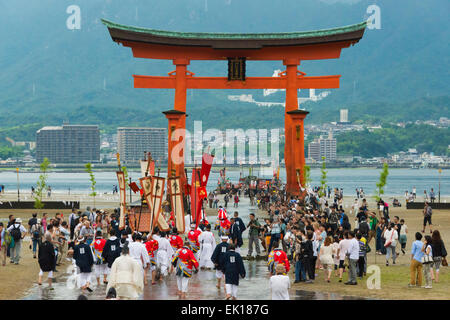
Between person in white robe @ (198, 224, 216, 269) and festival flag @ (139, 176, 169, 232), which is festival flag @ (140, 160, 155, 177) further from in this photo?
person in white robe @ (198, 224, 216, 269)

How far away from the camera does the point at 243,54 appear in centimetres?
4397

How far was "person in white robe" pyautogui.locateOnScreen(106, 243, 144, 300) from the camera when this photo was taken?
41.1ft

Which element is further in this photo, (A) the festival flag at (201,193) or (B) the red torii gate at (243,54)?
(B) the red torii gate at (243,54)

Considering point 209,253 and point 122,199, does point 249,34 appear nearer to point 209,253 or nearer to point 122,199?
point 122,199

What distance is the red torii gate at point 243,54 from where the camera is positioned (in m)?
41.8

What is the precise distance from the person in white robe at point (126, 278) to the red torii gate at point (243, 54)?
28.3 metres

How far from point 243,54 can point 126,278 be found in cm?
3307

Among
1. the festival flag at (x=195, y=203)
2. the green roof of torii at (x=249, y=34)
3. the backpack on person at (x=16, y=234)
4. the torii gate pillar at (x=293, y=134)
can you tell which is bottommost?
the backpack on person at (x=16, y=234)

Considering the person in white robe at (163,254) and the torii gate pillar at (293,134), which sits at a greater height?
the torii gate pillar at (293,134)

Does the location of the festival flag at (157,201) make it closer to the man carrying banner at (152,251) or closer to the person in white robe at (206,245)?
the person in white robe at (206,245)

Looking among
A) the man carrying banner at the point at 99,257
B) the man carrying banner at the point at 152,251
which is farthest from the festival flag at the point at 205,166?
the man carrying banner at the point at 99,257

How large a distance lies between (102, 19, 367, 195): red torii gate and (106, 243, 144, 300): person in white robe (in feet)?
92.7

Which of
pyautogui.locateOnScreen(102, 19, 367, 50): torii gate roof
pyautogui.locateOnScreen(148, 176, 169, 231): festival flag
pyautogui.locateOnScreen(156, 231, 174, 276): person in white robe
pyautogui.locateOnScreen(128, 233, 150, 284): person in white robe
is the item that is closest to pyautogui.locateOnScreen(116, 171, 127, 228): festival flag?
Result: pyautogui.locateOnScreen(148, 176, 169, 231): festival flag

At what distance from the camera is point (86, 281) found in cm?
1611
